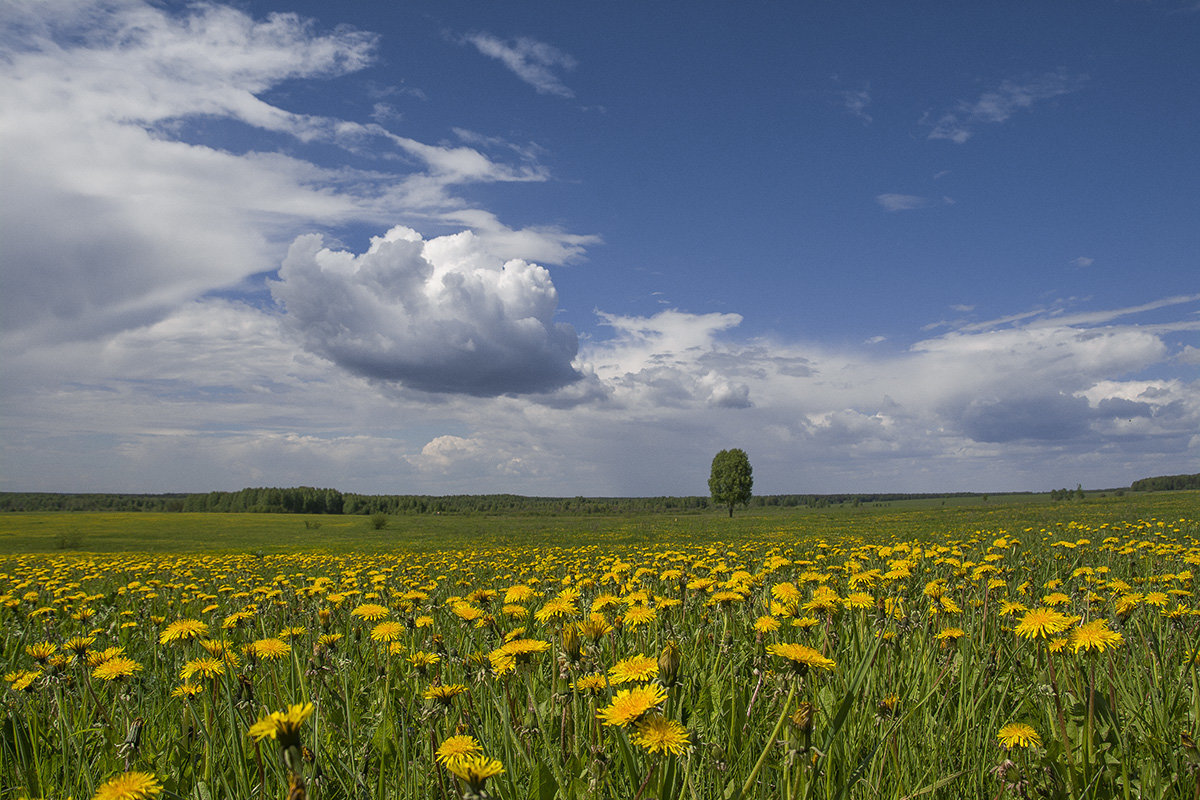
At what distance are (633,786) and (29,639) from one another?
729 cm

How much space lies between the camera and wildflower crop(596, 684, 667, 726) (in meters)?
1.76

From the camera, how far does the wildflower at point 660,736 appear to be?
66.4 inches

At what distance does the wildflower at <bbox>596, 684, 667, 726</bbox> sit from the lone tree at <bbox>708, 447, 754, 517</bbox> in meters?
103

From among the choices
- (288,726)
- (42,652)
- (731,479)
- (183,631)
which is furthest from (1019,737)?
(731,479)

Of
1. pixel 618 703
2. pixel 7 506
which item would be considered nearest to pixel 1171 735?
pixel 618 703

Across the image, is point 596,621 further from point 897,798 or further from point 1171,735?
point 1171,735

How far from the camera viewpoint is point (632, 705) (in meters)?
1.83

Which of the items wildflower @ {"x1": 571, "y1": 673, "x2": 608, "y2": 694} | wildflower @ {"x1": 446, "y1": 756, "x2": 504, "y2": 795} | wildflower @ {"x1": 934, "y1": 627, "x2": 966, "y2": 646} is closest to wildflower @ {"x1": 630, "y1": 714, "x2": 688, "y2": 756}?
wildflower @ {"x1": 446, "y1": 756, "x2": 504, "y2": 795}

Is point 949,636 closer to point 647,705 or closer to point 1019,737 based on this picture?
point 1019,737

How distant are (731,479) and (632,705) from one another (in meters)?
105

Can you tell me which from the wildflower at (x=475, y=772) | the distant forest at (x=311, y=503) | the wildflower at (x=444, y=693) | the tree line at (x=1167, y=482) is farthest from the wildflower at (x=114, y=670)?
the tree line at (x=1167, y=482)

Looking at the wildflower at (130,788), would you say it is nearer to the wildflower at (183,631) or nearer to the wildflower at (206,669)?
the wildflower at (206,669)

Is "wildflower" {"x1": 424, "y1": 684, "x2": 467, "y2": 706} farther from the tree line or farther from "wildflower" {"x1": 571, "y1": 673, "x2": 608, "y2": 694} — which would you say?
the tree line

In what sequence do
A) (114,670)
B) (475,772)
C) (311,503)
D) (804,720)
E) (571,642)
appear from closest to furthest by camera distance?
(475,772) < (804,720) < (571,642) < (114,670) < (311,503)
